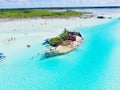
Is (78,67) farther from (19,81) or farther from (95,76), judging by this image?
(19,81)

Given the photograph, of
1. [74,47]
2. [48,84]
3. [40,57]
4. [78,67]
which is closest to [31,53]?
[40,57]

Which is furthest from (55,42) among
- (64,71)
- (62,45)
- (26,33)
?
A: (26,33)

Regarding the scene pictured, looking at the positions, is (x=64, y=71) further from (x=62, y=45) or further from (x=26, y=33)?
(x=26, y=33)

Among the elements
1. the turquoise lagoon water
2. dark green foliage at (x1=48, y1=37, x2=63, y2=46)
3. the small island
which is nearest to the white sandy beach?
dark green foliage at (x1=48, y1=37, x2=63, y2=46)

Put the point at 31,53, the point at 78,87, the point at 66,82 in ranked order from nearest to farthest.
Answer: the point at 78,87, the point at 66,82, the point at 31,53

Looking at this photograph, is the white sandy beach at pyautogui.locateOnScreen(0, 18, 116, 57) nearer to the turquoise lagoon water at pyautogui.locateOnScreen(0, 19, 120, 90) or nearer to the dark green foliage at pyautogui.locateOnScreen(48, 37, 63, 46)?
the dark green foliage at pyautogui.locateOnScreen(48, 37, 63, 46)

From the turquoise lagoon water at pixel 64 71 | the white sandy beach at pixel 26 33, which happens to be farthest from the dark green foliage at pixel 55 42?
the white sandy beach at pixel 26 33

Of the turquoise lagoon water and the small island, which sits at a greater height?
the small island

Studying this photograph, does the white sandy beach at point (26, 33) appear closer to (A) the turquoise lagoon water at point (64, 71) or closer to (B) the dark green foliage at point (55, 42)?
(B) the dark green foliage at point (55, 42)
